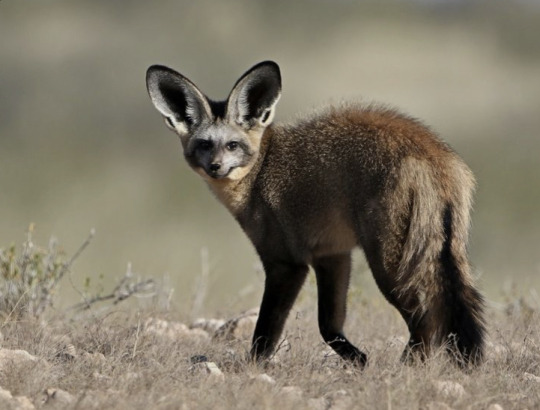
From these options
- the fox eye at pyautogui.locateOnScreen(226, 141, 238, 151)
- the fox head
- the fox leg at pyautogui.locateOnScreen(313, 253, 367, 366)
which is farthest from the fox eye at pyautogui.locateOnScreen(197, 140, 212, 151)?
the fox leg at pyautogui.locateOnScreen(313, 253, 367, 366)

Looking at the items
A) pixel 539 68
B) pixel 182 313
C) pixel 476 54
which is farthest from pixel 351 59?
pixel 182 313

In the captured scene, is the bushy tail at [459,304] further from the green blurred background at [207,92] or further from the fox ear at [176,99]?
the green blurred background at [207,92]

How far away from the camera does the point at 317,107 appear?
9094 mm

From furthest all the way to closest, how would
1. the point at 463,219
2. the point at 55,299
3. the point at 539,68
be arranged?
the point at 539,68, the point at 55,299, the point at 463,219

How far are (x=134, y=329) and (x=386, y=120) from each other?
263cm

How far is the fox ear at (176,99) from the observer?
9109 millimetres

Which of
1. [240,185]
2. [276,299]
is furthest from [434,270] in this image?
[240,185]

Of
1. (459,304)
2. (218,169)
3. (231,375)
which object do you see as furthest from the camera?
(218,169)

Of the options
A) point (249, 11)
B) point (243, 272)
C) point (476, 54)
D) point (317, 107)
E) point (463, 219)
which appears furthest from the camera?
point (249, 11)

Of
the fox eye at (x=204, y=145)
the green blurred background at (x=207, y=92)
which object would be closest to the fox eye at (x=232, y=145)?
the fox eye at (x=204, y=145)

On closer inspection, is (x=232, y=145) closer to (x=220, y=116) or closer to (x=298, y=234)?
(x=220, y=116)

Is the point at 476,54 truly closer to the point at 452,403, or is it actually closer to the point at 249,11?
the point at 249,11

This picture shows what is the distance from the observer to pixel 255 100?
916 centimetres

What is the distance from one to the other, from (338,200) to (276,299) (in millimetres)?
977
